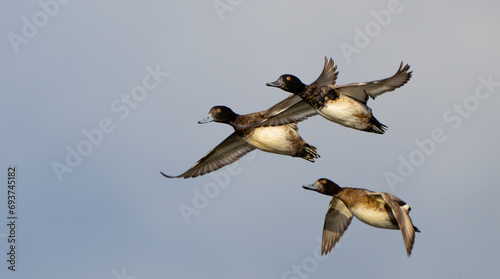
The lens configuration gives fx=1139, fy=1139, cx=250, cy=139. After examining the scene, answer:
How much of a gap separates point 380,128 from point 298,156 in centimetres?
226

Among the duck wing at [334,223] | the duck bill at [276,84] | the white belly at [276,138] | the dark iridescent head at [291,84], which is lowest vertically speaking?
the duck wing at [334,223]

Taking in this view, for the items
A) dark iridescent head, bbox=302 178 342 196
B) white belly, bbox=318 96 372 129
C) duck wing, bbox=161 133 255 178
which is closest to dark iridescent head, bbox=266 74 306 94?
white belly, bbox=318 96 372 129

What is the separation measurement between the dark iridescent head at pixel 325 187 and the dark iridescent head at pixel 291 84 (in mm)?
2500

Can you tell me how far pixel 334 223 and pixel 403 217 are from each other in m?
3.84

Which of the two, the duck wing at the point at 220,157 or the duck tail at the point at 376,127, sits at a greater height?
the duck wing at the point at 220,157

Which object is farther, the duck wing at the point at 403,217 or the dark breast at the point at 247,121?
the dark breast at the point at 247,121

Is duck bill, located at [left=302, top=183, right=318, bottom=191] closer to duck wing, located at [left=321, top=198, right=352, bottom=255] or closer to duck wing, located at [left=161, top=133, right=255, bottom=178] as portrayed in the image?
duck wing, located at [left=321, top=198, right=352, bottom=255]

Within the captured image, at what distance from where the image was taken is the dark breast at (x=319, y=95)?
88.7 feet

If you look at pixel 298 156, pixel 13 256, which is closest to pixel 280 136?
pixel 298 156

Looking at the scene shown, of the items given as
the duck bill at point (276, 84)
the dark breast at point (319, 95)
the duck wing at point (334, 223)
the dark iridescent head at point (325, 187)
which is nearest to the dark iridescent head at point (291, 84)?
the duck bill at point (276, 84)

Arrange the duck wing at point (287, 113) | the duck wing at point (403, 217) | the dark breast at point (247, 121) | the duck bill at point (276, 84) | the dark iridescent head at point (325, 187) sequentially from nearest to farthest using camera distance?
1. the duck wing at point (403, 217)
2. the duck bill at point (276, 84)
3. the duck wing at point (287, 113)
4. the dark iridescent head at point (325, 187)
5. the dark breast at point (247, 121)

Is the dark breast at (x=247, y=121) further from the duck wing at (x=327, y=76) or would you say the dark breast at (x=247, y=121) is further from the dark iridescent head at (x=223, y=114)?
the duck wing at (x=327, y=76)

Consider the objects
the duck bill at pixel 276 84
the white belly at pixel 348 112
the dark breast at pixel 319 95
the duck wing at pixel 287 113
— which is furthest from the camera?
the duck wing at pixel 287 113

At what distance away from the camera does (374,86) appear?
88.8 feet
